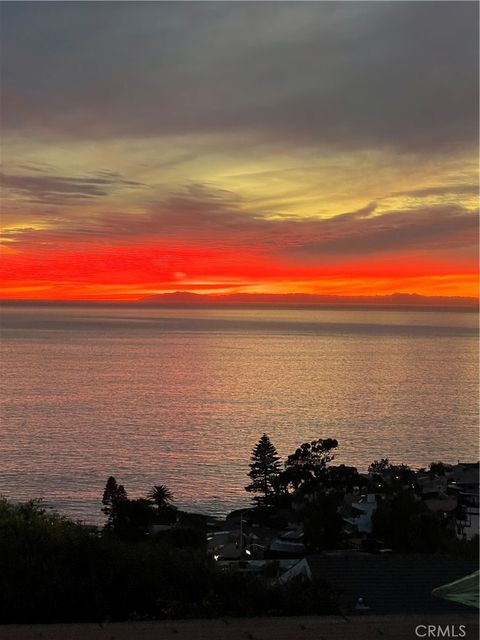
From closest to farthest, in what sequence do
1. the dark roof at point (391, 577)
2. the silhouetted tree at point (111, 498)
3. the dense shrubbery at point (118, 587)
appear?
1. the dense shrubbery at point (118, 587)
2. the dark roof at point (391, 577)
3. the silhouetted tree at point (111, 498)

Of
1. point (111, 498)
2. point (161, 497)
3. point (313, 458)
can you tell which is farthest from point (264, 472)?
point (111, 498)

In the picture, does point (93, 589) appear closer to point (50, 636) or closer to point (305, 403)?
point (50, 636)

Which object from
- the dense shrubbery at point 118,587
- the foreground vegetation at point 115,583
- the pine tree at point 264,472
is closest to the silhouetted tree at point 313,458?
the pine tree at point 264,472

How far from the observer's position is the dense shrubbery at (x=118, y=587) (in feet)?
18.3

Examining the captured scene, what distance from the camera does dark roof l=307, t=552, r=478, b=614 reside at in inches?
298

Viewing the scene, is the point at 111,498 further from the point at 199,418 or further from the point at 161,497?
the point at 199,418

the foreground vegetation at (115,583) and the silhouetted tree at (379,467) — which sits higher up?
the foreground vegetation at (115,583)

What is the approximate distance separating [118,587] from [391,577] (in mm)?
4411

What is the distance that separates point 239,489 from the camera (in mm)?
31609

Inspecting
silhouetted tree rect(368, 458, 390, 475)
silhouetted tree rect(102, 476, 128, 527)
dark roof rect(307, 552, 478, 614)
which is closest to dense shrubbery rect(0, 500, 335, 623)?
dark roof rect(307, 552, 478, 614)

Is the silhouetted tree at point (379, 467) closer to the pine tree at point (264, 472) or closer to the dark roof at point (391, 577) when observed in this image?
the pine tree at point (264, 472)

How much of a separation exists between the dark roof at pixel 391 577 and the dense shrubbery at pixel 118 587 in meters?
1.29

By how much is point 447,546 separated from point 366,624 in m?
9.58

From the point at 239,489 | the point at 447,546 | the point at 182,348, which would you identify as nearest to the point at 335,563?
the point at 447,546
